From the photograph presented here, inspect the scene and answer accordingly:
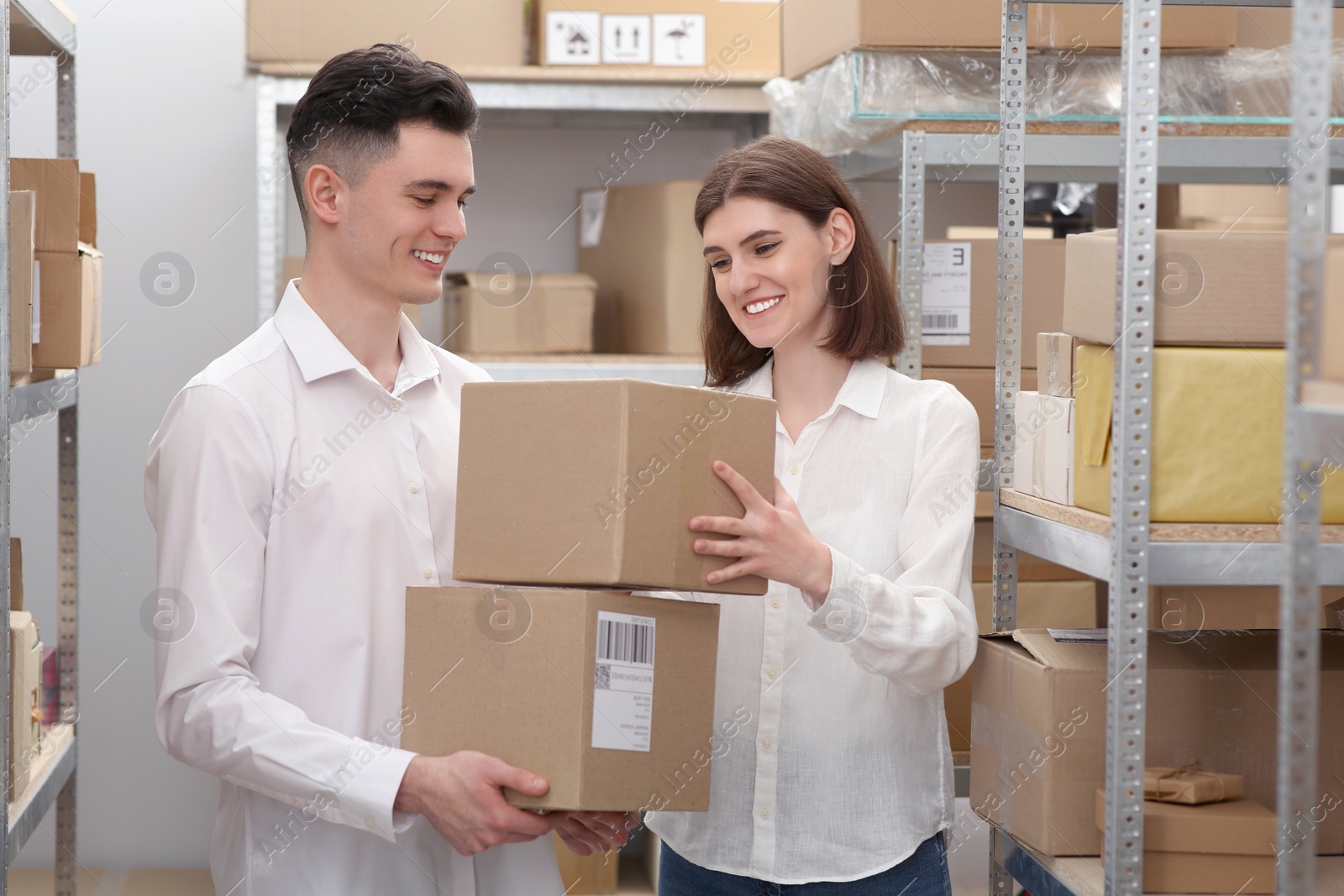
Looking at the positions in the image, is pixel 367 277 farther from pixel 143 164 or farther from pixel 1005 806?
pixel 143 164

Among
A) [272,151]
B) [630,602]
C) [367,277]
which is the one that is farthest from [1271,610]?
[272,151]

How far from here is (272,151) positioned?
2680mm

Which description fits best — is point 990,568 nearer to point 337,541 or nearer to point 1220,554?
point 1220,554

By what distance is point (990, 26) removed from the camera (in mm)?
2160

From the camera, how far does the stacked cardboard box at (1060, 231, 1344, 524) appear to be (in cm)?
119

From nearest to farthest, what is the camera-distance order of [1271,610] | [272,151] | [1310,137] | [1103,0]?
[1310,137] < [1103,0] < [1271,610] < [272,151]

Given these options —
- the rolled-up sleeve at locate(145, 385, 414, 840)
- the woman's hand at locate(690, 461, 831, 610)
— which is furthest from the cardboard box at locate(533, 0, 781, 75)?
the woman's hand at locate(690, 461, 831, 610)

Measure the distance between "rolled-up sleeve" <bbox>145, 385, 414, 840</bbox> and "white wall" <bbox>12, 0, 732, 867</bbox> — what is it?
6.20ft

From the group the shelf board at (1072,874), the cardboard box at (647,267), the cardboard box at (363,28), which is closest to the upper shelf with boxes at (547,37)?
the cardboard box at (363,28)

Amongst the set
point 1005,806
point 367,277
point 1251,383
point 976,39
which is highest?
point 976,39

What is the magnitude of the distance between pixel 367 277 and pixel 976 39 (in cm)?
127

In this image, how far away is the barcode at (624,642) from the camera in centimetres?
120

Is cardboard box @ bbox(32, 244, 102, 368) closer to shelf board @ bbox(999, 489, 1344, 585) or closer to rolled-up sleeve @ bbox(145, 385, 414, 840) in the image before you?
rolled-up sleeve @ bbox(145, 385, 414, 840)

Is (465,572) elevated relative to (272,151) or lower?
lower
